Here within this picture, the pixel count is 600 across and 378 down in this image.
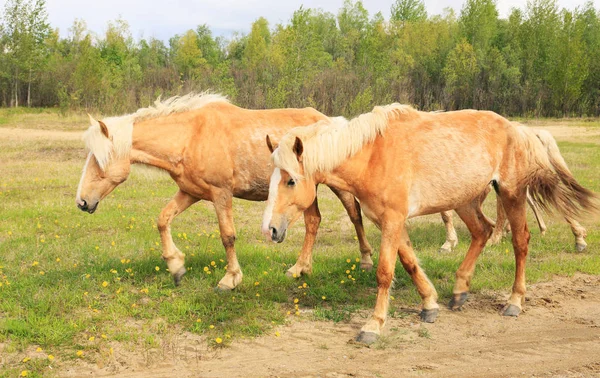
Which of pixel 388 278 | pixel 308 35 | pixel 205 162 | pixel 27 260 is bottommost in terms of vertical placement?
pixel 27 260

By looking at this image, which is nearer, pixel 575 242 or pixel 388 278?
pixel 388 278

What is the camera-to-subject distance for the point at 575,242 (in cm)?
856

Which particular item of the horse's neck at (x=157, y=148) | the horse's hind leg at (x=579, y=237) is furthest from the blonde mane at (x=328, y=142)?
the horse's hind leg at (x=579, y=237)

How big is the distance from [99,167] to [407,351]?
12.5ft

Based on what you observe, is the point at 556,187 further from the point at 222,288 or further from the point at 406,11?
the point at 406,11

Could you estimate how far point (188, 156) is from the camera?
6301 mm

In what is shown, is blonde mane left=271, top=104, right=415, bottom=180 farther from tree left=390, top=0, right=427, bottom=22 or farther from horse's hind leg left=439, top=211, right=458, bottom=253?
tree left=390, top=0, right=427, bottom=22

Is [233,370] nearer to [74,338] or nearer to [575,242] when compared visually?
[74,338]

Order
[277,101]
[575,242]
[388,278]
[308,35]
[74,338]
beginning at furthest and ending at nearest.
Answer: [308,35], [277,101], [575,242], [388,278], [74,338]

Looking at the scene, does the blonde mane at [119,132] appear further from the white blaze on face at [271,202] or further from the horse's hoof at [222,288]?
the white blaze on face at [271,202]

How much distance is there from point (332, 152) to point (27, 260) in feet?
14.9

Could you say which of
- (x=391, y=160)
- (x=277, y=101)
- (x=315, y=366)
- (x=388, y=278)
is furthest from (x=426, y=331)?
(x=277, y=101)

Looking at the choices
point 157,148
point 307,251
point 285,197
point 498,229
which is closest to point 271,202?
point 285,197

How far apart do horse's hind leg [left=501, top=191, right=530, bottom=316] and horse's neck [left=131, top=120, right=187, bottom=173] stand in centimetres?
371
